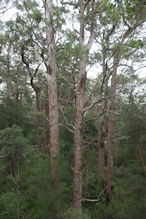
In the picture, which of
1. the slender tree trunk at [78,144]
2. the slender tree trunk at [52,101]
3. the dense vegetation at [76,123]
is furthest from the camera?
the slender tree trunk at [78,144]

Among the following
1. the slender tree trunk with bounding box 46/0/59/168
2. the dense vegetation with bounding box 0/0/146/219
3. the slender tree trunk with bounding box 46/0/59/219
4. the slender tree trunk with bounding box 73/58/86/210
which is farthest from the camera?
the slender tree trunk with bounding box 73/58/86/210

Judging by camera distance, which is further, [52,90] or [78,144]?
[78,144]

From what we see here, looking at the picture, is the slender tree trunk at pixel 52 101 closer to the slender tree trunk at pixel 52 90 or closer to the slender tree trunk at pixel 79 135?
→ the slender tree trunk at pixel 52 90

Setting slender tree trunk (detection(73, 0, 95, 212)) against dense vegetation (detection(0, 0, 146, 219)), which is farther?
slender tree trunk (detection(73, 0, 95, 212))

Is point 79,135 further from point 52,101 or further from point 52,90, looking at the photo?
point 52,90

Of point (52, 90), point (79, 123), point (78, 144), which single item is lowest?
point (78, 144)

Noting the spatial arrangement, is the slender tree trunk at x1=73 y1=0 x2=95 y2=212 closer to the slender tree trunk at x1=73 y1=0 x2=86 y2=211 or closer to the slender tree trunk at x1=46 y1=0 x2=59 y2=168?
the slender tree trunk at x1=73 y1=0 x2=86 y2=211

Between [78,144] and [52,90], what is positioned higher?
[52,90]

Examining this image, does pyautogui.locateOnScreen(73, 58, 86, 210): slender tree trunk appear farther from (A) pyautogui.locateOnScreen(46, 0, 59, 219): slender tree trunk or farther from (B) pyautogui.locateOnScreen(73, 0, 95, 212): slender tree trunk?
(A) pyautogui.locateOnScreen(46, 0, 59, 219): slender tree trunk

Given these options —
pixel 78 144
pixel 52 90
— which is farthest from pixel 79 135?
pixel 52 90

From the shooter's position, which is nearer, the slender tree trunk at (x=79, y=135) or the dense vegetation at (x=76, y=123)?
the dense vegetation at (x=76, y=123)

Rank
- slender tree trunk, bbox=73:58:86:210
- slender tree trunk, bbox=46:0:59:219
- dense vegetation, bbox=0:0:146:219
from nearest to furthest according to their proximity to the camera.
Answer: dense vegetation, bbox=0:0:146:219 < slender tree trunk, bbox=46:0:59:219 < slender tree trunk, bbox=73:58:86:210

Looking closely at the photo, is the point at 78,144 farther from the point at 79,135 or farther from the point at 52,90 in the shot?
the point at 52,90

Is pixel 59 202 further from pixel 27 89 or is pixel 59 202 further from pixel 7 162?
pixel 27 89
